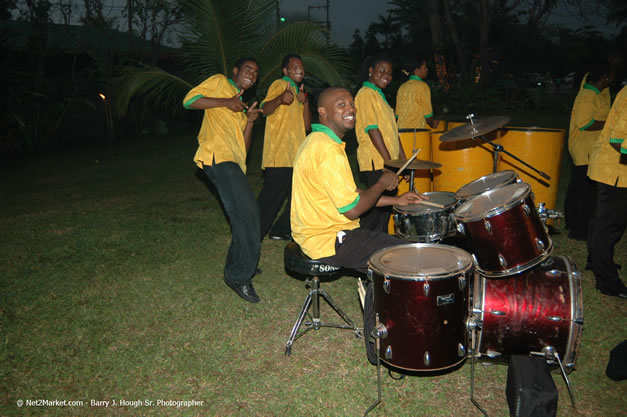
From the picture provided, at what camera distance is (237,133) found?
14.2ft


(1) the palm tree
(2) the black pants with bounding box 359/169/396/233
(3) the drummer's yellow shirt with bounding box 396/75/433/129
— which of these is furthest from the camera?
(1) the palm tree

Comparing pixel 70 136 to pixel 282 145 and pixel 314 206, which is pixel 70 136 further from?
pixel 314 206

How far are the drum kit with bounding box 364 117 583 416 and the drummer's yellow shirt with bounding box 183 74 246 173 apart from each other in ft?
5.97

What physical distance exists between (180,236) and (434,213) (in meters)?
3.82

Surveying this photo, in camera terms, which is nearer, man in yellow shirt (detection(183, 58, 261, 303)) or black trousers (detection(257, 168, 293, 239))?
Result: man in yellow shirt (detection(183, 58, 261, 303))

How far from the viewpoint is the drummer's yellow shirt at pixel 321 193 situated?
3.06 meters

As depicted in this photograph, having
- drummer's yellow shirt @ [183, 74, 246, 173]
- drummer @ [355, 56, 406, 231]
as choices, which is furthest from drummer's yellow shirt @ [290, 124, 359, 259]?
drummer @ [355, 56, 406, 231]

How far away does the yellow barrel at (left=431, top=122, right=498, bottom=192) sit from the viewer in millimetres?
5551

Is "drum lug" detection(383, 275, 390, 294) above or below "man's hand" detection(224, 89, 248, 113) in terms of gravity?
below

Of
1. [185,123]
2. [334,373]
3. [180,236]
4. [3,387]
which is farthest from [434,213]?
[185,123]

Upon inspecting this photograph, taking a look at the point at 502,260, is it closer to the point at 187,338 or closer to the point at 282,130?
the point at 187,338

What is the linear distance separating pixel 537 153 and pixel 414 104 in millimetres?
1793

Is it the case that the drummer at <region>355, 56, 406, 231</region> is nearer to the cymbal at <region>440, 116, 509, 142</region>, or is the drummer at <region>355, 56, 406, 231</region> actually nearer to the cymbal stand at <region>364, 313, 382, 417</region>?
the cymbal at <region>440, 116, 509, 142</region>

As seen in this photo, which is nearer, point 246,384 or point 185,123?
point 246,384
